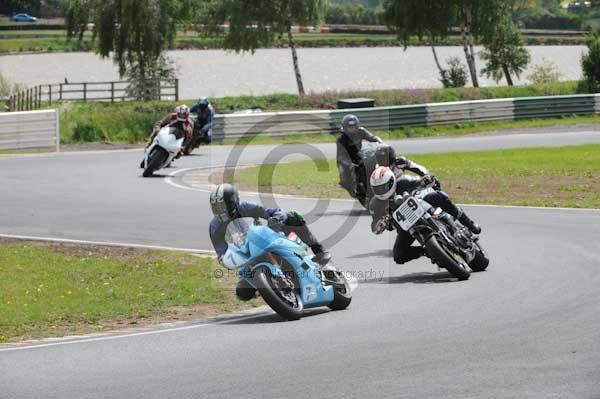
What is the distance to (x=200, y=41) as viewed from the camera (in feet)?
336

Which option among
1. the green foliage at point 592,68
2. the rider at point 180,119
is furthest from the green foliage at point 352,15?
the rider at point 180,119

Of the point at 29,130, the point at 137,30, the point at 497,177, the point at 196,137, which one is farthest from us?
the point at 137,30

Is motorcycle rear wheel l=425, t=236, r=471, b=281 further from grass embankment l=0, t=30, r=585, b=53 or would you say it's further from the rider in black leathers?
grass embankment l=0, t=30, r=585, b=53

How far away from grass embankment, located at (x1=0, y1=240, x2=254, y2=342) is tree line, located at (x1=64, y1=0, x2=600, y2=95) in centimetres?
3622

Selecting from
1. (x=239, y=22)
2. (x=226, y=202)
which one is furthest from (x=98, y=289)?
(x=239, y=22)

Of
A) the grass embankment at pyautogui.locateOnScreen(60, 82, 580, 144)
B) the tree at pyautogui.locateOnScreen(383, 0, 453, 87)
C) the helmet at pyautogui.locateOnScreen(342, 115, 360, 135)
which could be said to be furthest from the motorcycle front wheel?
the tree at pyautogui.locateOnScreen(383, 0, 453, 87)

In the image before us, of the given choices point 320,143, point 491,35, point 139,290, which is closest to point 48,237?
point 139,290

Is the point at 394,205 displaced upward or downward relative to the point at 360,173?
upward

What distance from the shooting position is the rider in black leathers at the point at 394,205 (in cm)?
1380

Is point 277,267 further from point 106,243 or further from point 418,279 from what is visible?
point 106,243

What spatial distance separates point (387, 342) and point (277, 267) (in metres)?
1.73

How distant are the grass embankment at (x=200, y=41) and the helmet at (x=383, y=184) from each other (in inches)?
2817

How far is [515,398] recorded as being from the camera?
814cm

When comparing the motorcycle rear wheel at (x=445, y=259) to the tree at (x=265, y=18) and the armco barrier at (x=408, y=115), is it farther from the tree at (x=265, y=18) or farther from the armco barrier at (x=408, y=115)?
the tree at (x=265, y=18)
